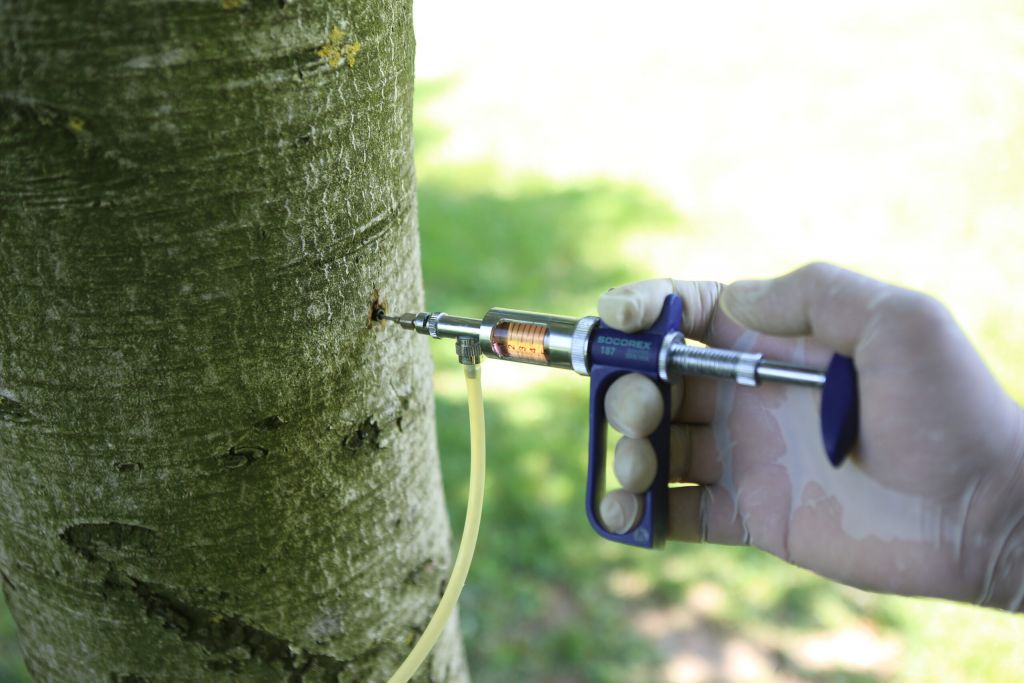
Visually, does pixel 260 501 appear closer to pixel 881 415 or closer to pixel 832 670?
pixel 881 415

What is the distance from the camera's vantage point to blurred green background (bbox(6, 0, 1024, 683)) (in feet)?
8.31

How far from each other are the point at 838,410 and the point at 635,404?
0.80 ft

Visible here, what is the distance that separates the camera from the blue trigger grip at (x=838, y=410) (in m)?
0.96

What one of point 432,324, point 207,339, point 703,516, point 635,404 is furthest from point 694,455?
point 207,339

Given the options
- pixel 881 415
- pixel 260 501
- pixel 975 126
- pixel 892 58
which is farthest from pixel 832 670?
pixel 892 58

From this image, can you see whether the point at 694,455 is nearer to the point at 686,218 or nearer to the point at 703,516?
the point at 703,516

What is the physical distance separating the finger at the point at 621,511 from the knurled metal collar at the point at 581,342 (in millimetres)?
198

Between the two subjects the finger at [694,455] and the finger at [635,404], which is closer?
the finger at [635,404]

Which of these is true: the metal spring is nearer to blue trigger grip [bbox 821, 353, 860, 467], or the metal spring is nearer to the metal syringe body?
the metal syringe body

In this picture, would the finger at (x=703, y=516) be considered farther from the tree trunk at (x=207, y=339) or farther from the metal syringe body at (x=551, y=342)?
the tree trunk at (x=207, y=339)

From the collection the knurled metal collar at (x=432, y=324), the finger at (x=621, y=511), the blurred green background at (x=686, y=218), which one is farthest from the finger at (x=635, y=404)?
the blurred green background at (x=686, y=218)

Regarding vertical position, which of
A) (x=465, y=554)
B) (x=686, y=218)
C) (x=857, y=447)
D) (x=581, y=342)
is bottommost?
(x=686, y=218)

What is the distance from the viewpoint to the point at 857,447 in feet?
3.39

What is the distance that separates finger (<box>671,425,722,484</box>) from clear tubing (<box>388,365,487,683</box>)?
0.29m
